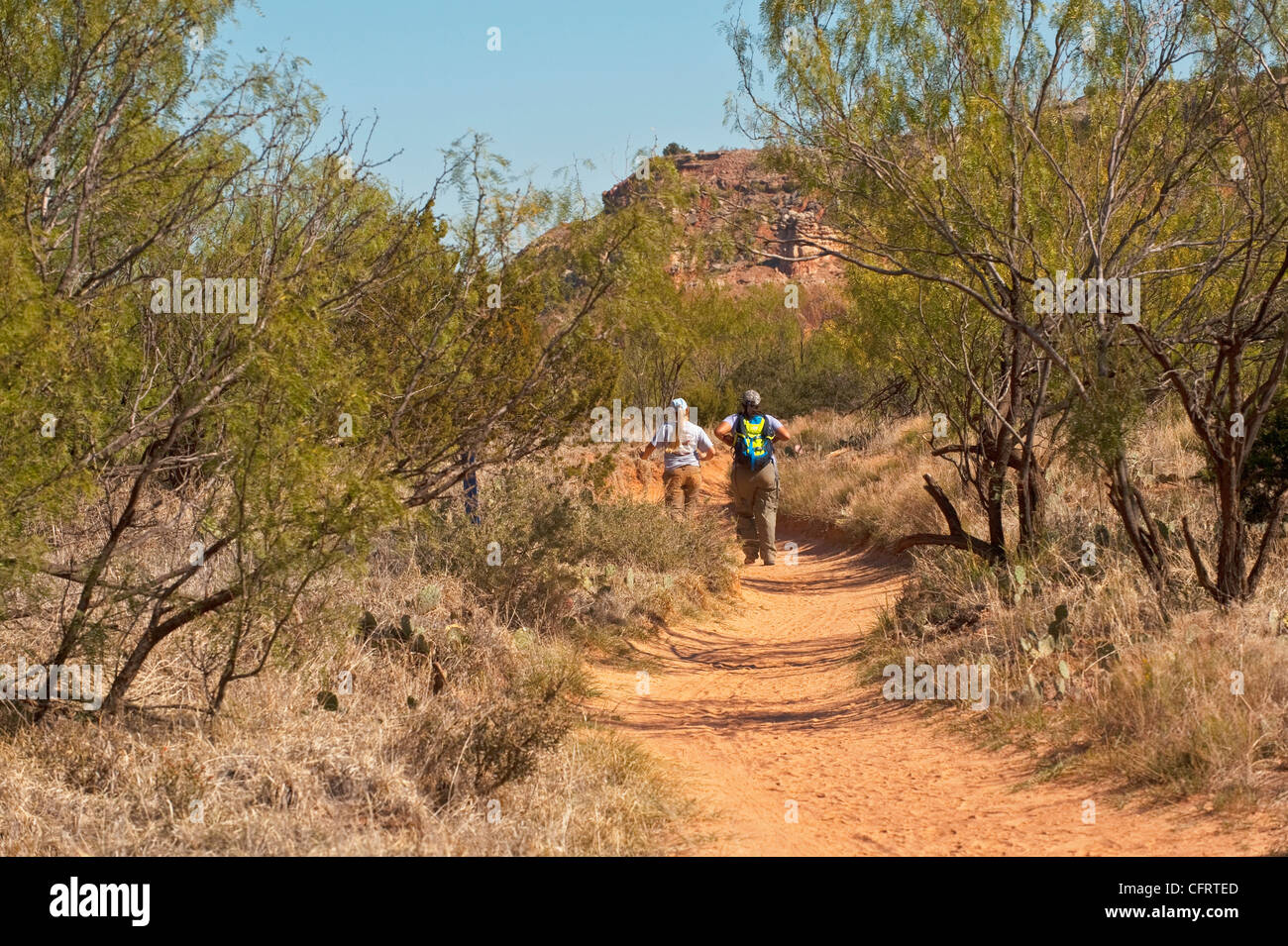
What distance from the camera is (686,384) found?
1151 inches

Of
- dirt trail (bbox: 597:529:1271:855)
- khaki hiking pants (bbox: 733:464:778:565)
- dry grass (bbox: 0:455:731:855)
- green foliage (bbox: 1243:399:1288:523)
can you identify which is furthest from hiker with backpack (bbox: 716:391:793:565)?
dry grass (bbox: 0:455:731:855)

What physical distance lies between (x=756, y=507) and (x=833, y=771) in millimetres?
6027

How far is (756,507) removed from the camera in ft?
39.2

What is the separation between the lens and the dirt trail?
185 inches

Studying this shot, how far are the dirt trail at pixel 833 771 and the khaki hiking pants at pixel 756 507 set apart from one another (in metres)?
1.99

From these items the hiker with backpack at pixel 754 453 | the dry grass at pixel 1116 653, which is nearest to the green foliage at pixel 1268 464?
the dry grass at pixel 1116 653

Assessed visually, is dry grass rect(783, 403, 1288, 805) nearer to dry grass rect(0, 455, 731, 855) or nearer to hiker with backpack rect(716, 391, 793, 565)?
hiker with backpack rect(716, 391, 793, 565)

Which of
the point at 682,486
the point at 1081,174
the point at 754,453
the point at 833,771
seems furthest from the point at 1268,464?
the point at 682,486

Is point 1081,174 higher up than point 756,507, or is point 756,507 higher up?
point 1081,174

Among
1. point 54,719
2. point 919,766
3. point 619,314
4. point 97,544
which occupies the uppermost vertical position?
point 619,314

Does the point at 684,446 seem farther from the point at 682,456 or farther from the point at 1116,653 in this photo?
the point at 1116,653
